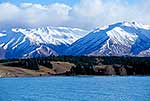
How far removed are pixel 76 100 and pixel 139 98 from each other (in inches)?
698

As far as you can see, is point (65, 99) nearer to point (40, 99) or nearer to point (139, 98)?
point (40, 99)

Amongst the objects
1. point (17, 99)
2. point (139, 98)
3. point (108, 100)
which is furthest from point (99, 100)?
point (17, 99)

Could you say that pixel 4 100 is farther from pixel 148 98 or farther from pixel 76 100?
pixel 148 98

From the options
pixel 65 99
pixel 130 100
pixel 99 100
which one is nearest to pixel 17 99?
pixel 65 99

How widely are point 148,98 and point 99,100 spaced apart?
14.0 m

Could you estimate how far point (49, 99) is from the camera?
406 feet

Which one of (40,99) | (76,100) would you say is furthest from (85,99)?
(40,99)

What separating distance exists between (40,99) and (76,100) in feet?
32.8

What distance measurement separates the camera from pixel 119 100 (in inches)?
4707

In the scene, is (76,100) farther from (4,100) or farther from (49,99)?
(4,100)

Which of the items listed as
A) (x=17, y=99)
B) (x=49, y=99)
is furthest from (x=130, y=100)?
(x=17, y=99)

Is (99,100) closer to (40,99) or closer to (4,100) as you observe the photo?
(40,99)

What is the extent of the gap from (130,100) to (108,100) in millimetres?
5795

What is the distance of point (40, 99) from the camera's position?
12375cm
